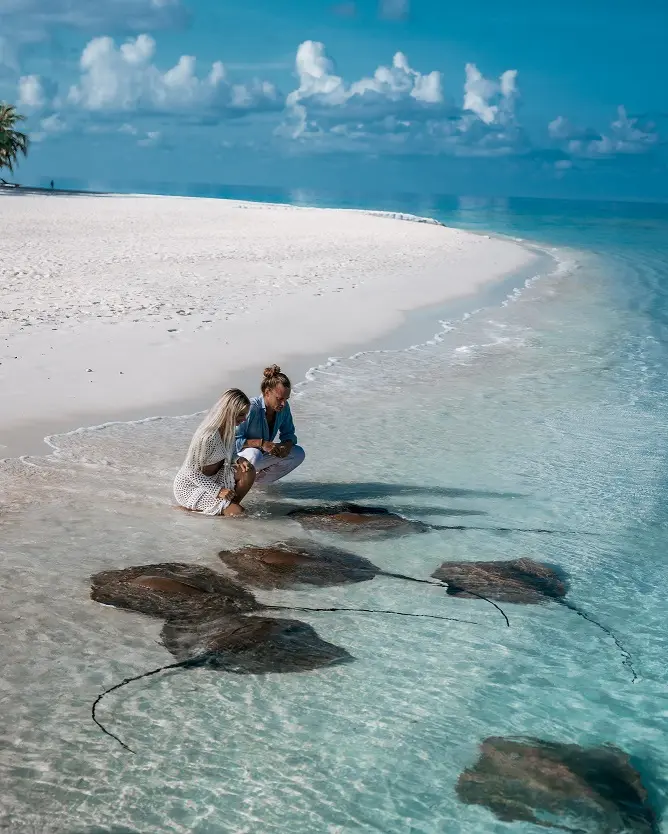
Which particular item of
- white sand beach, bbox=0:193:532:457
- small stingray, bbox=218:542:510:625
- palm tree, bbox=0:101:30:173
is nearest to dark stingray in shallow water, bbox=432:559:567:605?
small stingray, bbox=218:542:510:625

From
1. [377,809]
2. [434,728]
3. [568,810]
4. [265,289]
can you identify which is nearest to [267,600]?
[434,728]

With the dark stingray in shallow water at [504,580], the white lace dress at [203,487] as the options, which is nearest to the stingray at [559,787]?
the dark stingray in shallow water at [504,580]

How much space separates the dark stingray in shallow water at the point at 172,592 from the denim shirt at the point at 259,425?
5.22 feet

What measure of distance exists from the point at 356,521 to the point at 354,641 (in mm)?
1980

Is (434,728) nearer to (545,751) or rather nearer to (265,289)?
(545,751)

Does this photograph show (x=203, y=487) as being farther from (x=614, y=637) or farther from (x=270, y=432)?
(x=614, y=637)

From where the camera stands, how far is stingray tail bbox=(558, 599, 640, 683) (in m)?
5.42

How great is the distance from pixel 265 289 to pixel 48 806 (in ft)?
54.9

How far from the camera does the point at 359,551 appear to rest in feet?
23.0

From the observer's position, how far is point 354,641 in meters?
5.58

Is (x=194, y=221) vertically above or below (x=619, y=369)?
above

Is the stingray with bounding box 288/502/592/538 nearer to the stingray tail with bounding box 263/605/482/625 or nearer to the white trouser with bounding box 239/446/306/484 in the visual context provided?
the white trouser with bounding box 239/446/306/484

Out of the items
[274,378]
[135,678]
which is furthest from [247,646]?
[274,378]

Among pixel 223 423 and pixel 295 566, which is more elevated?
pixel 223 423
